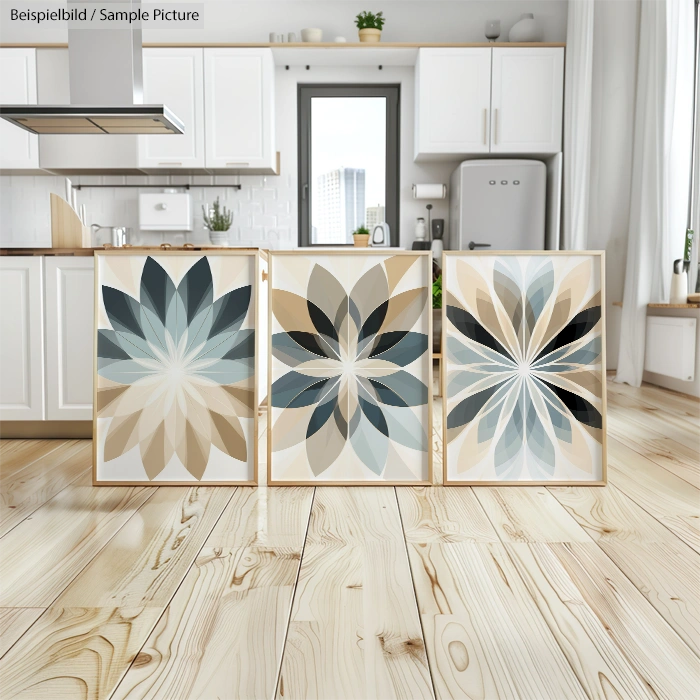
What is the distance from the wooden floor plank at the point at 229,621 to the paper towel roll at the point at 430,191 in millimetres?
3568

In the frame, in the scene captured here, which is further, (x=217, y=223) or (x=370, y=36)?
(x=217, y=223)

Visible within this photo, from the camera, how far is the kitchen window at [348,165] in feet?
16.6

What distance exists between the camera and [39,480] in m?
2.17

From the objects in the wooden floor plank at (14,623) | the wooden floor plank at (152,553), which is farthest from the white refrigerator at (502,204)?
the wooden floor plank at (14,623)

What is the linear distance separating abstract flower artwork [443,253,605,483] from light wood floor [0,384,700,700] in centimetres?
12

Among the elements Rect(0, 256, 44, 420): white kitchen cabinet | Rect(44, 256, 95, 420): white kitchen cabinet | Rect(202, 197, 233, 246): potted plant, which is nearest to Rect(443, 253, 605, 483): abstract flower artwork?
Rect(44, 256, 95, 420): white kitchen cabinet

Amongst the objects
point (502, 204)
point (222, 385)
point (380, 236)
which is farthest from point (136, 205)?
point (222, 385)

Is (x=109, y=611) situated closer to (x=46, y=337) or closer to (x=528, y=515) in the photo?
(x=528, y=515)

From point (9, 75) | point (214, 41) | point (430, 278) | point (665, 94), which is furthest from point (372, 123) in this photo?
point (430, 278)

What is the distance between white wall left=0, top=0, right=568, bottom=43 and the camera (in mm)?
4965

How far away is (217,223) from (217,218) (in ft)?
0.17

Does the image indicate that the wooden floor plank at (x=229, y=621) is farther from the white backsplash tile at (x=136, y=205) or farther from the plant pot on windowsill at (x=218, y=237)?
the white backsplash tile at (x=136, y=205)

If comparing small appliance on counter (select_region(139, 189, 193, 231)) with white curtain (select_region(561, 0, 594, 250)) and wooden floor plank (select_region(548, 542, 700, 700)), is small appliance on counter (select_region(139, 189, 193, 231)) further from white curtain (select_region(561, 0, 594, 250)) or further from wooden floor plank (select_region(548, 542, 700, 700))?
wooden floor plank (select_region(548, 542, 700, 700))

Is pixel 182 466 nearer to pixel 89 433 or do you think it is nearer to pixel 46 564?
pixel 46 564
